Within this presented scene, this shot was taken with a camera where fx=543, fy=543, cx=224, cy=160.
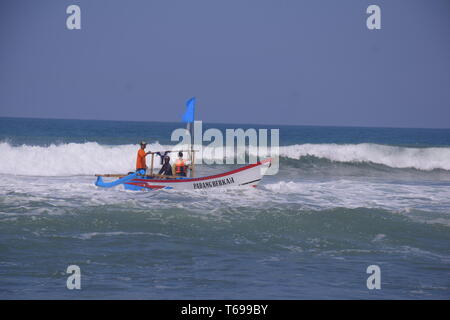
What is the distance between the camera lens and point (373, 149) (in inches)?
1347

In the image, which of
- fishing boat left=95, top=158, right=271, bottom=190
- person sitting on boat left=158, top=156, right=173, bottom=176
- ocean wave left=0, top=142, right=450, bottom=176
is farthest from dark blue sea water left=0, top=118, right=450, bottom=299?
ocean wave left=0, top=142, right=450, bottom=176

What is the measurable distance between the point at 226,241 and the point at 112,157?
2066 cm

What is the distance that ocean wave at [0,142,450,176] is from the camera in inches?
1010

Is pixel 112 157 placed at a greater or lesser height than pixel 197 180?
greater

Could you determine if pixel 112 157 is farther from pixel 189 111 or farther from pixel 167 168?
→ pixel 189 111

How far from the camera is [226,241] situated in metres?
11.0

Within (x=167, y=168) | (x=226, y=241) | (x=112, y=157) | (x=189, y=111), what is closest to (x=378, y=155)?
(x=112, y=157)

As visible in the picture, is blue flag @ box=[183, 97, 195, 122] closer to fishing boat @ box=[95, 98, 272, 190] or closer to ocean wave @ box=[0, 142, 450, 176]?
fishing boat @ box=[95, 98, 272, 190]

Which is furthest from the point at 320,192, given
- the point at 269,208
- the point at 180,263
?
the point at 180,263

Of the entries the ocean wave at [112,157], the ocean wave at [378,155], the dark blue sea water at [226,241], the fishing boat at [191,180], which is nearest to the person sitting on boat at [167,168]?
the fishing boat at [191,180]

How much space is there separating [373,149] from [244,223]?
23.5m
